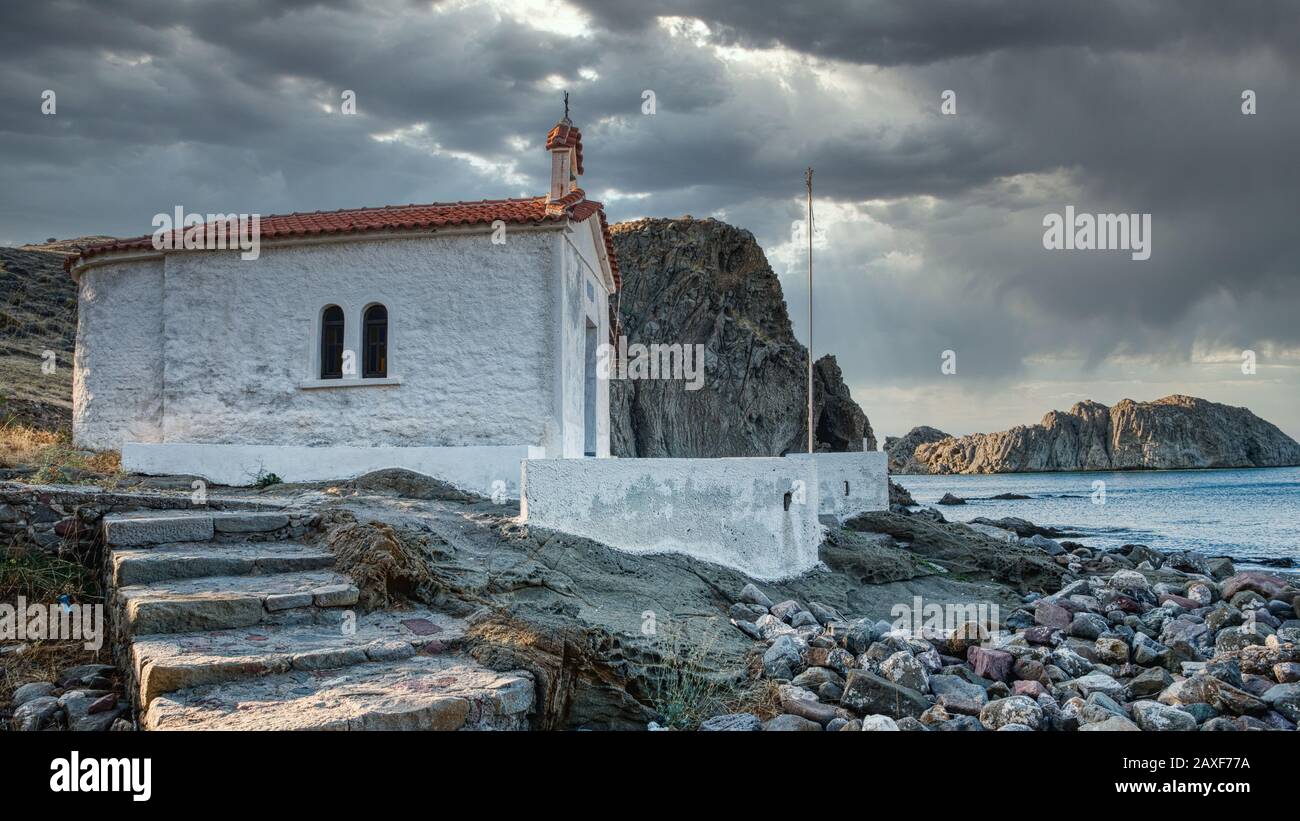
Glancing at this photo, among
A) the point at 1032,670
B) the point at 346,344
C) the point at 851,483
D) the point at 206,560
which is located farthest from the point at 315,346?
the point at 851,483

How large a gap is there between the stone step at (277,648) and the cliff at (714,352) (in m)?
46.0

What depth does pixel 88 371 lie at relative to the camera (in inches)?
592

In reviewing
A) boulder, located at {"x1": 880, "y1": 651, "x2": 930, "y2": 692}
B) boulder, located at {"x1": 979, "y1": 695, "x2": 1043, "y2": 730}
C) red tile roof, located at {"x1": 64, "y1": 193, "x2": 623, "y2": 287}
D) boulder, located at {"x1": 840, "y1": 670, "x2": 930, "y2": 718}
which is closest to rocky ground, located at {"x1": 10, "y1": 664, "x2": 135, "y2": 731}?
boulder, located at {"x1": 840, "y1": 670, "x2": 930, "y2": 718}

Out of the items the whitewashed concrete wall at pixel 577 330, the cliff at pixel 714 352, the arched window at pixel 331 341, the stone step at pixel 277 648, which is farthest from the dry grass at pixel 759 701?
the cliff at pixel 714 352

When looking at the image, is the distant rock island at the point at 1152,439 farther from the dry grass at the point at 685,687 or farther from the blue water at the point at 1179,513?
the dry grass at the point at 685,687

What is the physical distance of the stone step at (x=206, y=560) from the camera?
6453 millimetres

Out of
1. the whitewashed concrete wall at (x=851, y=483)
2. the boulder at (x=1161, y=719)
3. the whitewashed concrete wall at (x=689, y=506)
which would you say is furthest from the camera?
the whitewashed concrete wall at (x=851, y=483)

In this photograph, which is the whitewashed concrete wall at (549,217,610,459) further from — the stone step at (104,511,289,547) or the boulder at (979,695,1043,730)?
the boulder at (979,695,1043,730)

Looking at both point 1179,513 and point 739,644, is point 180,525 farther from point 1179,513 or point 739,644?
point 1179,513

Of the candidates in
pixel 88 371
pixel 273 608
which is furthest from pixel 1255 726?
pixel 88 371

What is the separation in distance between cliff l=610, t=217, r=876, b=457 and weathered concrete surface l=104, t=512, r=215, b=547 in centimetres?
4443

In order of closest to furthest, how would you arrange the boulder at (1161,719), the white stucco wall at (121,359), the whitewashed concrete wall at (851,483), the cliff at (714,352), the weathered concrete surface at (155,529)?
the boulder at (1161,719), the weathered concrete surface at (155,529), the white stucco wall at (121,359), the whitewashed concrete wall at (851,483), the cliff at (714,352)

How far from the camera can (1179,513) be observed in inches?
1439

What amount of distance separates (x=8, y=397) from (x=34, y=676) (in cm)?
→ 1825
